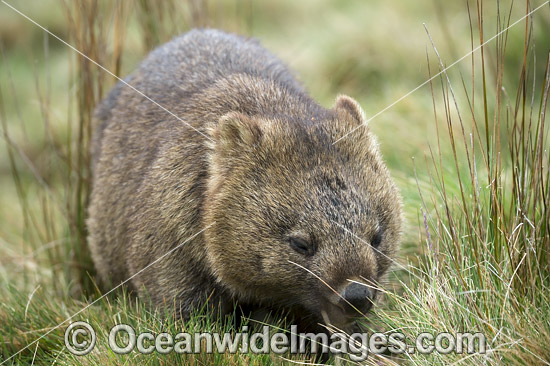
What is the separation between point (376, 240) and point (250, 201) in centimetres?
68

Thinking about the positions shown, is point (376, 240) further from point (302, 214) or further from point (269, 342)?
point (269, 342)

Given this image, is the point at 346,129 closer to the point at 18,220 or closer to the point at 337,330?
the point at 337,330

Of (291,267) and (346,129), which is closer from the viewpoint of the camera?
(291,267)

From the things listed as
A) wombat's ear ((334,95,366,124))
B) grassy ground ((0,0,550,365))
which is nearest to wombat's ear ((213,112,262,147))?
wombat's ear ((334,95,366,124))

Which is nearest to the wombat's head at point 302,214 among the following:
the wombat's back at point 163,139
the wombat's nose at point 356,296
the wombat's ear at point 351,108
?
the wombat's nose at point 356,296

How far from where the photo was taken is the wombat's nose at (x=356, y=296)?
3349 millimetres

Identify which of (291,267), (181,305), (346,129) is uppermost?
(346,129)

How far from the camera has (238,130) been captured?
12.9 feet

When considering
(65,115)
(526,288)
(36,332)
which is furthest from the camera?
(65,115)

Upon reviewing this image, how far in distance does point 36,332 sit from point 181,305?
2.96 feet

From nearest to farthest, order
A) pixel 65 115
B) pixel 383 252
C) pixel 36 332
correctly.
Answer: pixel 383 252 < pixel 36 332 < pixel 65 115

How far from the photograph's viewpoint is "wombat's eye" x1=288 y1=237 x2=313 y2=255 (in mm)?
3553

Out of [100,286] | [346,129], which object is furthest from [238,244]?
[100,286]

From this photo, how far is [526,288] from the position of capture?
3.57 meters
